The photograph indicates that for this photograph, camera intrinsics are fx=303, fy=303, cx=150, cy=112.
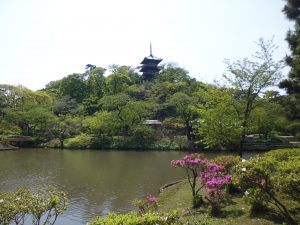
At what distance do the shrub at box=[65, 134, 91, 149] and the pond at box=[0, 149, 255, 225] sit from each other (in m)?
12.0

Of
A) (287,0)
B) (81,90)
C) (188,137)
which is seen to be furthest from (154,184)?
(81,90)

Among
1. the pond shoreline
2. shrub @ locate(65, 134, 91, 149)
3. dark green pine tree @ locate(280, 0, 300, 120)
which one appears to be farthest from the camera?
shrub @ locate(65, 134, 91, 149)

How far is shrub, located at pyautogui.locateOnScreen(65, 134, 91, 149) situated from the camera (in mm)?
38500

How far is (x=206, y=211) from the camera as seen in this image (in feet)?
32.0

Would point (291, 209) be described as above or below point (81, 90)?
below

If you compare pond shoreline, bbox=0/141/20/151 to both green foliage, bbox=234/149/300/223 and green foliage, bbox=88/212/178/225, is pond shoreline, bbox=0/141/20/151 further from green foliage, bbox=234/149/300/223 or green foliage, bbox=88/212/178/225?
green foliage, bbox=88/212/178/225

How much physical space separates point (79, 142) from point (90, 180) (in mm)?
21508

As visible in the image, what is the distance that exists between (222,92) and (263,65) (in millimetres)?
2688

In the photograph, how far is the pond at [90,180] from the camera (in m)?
12.3

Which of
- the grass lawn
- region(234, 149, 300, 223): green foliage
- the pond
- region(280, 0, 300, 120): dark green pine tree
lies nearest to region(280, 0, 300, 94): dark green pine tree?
region(280, 0, 300, 120): dark green pine tree

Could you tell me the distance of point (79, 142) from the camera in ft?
127

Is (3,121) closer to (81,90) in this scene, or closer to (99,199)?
(81,90)

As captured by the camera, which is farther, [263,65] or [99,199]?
[263,65]

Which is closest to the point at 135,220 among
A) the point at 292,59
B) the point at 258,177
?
the point at 258,177
